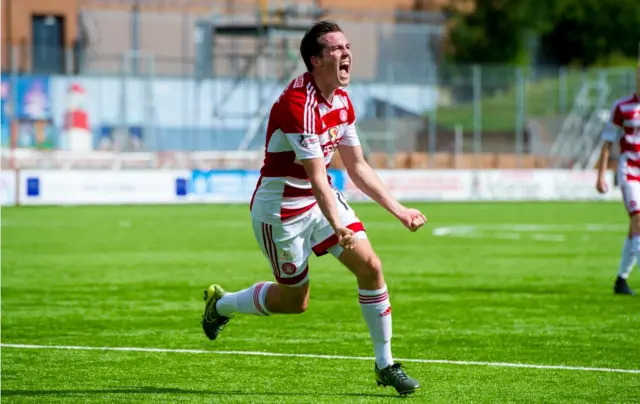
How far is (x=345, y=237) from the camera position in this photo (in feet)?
24.0

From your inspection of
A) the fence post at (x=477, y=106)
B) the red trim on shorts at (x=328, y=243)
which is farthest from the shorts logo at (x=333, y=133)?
the fence post at (x=477, y=106)

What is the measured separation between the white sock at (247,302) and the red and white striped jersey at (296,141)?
67 centimetres

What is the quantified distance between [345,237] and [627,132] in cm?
674

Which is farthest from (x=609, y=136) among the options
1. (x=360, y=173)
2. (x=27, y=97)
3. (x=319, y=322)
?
(x=27, y=97)

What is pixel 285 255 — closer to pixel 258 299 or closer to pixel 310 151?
pixel 258 299

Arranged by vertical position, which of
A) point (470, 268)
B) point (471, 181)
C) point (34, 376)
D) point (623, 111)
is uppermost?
point (623, 111)

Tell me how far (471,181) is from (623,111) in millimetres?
24468

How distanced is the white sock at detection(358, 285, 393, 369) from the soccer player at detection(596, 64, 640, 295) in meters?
5.67

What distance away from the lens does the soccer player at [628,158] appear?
12914 millimetres

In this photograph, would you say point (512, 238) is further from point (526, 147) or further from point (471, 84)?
point (526, 147)

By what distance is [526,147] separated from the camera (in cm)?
4447

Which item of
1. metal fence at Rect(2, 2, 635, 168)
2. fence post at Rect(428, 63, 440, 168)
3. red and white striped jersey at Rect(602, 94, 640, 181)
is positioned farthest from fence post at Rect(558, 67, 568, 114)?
red and white striped jersey at Rect(602, 94, 640, 181)

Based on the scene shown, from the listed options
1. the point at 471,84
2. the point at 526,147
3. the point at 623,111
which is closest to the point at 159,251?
the point at 623,111

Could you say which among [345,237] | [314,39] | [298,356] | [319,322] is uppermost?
[314,39]
